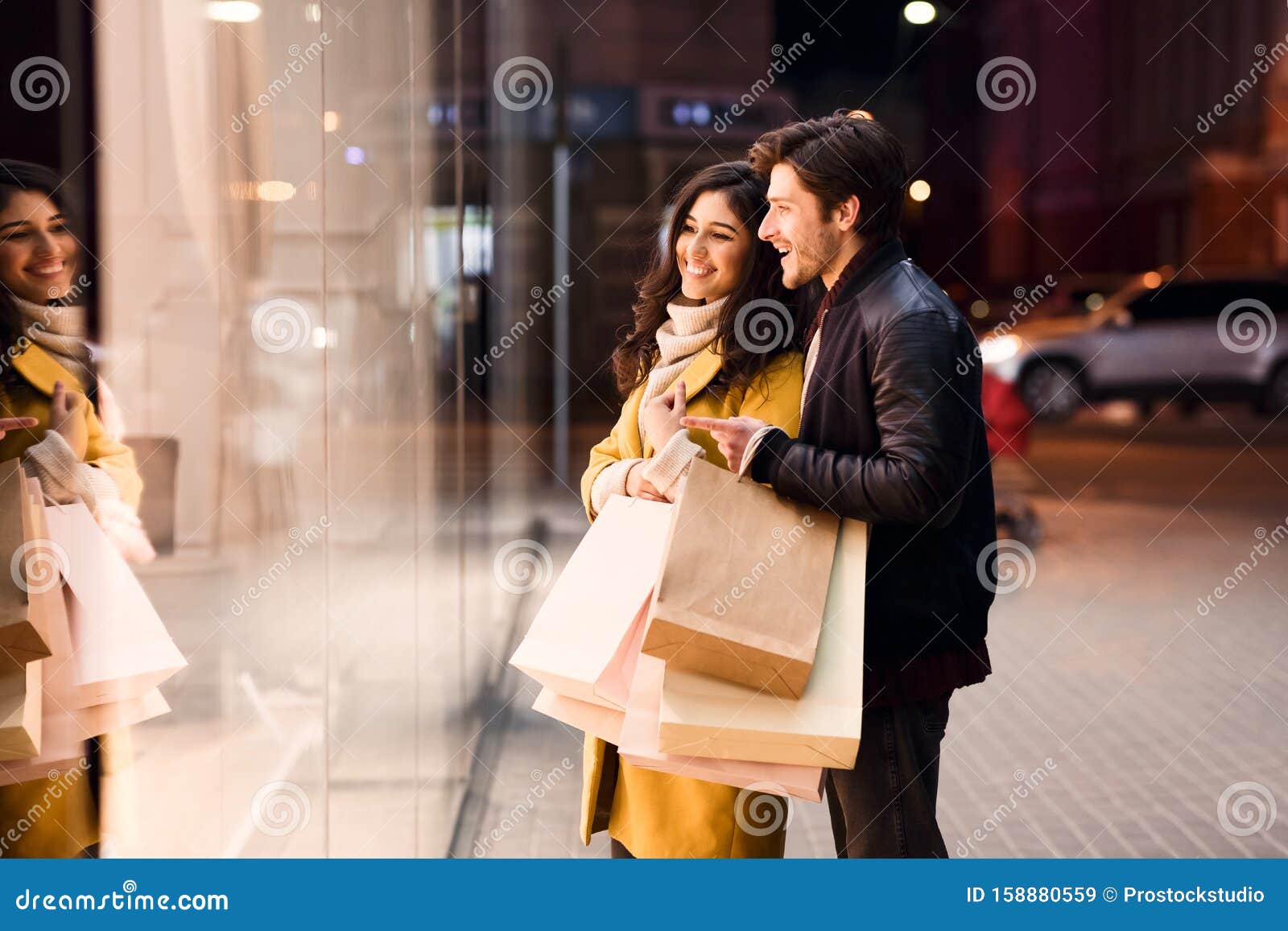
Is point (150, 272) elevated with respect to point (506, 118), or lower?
lower

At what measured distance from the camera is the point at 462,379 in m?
4.82

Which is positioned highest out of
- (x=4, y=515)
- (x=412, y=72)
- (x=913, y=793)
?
(x=412, y=72)

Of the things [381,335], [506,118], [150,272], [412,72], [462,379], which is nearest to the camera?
[150,272]

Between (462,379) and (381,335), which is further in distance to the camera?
(462,379)

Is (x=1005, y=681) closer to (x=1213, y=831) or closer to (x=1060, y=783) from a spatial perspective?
(x=1060, y=783)

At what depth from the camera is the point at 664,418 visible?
2270 mm

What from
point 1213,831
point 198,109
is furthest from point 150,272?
point 1213,831

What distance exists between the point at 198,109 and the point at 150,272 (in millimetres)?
330
